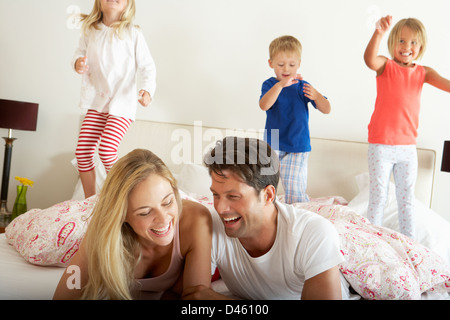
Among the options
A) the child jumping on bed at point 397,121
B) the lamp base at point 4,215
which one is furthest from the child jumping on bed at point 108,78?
the child jumping on bed at point 397,121

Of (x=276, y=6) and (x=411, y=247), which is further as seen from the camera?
(x=276, y=6)

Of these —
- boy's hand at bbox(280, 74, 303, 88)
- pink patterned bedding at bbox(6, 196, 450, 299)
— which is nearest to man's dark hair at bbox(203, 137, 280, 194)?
pink patterned bedding at bbox(6, 196, 450, 299)

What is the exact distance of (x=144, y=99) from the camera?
63.7 inches

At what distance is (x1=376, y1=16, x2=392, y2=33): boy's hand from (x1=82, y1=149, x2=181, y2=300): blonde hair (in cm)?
129

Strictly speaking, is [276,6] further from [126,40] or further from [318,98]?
[126,40]

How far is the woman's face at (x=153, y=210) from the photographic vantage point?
101 centimetres

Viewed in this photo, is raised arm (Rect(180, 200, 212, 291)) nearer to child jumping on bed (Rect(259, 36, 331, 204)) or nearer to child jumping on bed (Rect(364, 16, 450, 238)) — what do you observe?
child jumping on bed (Rect(259, 36, 331, 204))

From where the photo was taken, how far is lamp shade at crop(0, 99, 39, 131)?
7.61 ft

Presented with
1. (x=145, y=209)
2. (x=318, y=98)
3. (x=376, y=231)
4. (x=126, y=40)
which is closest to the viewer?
(x=145, y=209)

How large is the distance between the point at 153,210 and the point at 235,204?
197mm

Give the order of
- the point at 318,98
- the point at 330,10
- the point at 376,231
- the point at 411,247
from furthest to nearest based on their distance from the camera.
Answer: the point at 330,10, the point at 318,98, the point at 376,231, the point at 411,247

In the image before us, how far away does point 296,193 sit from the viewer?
2.06m
